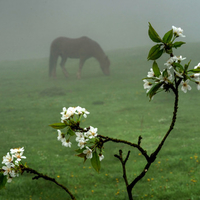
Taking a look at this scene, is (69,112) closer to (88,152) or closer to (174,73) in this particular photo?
→ (88,152)

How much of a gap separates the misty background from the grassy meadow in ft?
272

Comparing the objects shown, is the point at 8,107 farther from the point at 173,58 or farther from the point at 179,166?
the point at 173,58

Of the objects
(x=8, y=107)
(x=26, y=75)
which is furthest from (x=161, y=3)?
(x=8, y=107)

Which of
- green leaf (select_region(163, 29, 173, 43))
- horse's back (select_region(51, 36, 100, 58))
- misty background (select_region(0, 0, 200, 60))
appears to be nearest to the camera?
green leaf (select_region(163, 29, 173, 43))

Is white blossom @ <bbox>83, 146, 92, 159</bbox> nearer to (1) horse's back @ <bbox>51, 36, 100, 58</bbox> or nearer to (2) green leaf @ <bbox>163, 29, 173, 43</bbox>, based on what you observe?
(2) green leaf @ <bbox>163, 29, 173, 43</bbox>

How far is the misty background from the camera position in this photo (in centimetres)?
12375

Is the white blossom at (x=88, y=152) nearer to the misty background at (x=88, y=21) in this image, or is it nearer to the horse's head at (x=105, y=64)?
the horse's head at (x=105, y=64)

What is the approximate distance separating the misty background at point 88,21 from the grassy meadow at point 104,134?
272ft

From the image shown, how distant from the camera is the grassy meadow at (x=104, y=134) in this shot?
33.7 ft

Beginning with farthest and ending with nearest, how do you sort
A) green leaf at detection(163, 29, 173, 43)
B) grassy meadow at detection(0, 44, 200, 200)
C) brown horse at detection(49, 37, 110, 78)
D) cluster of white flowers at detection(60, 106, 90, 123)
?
brown horse at detection(49, 37, 110, 78) < grassy meadow at detection(0, 44, 200, 200) < cluster of white flowers at detection(60, 106, 90, 123) < green leaf at detection(163, 29, 173, 43)

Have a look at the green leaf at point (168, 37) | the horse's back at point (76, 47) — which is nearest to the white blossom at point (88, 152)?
the green leaf at point (168, 37)

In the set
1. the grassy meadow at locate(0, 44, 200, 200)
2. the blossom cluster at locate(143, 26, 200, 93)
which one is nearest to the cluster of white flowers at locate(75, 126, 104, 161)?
the blossom cluster at locate(143, 26, 200, 93)

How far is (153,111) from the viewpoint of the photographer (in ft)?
80.8

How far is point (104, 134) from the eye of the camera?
18.6 meters
